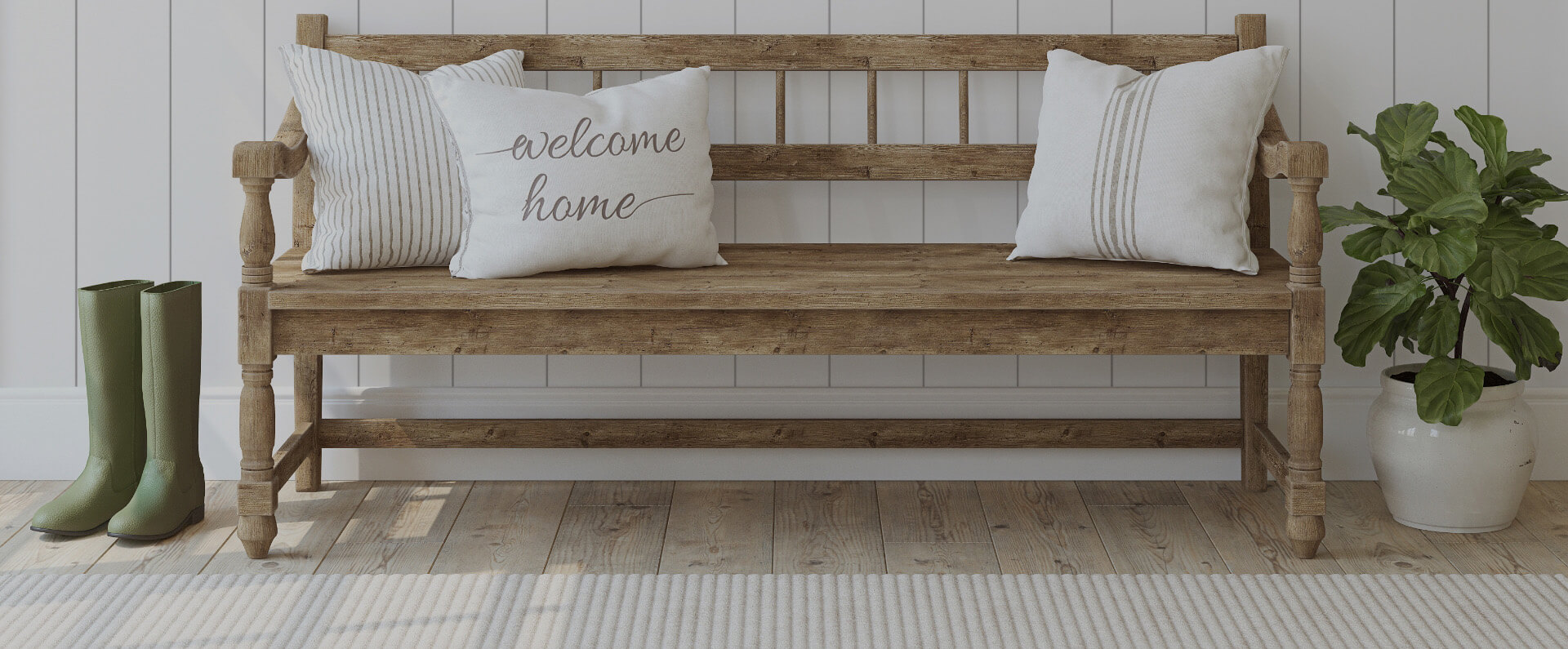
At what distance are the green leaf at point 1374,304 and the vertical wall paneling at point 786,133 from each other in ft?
2.87

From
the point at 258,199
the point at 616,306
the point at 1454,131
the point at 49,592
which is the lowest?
the point at 49,592

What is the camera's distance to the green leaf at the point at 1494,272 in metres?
1.81

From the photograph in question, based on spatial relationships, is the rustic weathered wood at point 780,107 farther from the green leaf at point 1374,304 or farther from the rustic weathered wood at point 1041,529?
the green leaf at point 1374,304

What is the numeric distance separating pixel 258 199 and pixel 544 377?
69cm

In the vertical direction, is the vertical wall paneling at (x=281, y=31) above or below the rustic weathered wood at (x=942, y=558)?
above

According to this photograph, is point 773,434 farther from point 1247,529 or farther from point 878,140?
point 1247,529

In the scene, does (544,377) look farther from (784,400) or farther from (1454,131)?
(1454,131)

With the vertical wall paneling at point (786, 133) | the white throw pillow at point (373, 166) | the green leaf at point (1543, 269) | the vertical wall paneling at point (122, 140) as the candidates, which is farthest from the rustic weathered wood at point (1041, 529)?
the vertical wall paneling at point (122, 140)

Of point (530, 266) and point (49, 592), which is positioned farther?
point (530, 266)

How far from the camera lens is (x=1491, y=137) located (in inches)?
75.7

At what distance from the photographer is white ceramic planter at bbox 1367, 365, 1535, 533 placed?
6.35 ft

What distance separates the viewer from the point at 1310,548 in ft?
6.08

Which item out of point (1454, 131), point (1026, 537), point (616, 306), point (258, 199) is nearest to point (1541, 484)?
point (1454, 131)

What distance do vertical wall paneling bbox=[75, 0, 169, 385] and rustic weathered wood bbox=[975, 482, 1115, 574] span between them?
1.55 m
